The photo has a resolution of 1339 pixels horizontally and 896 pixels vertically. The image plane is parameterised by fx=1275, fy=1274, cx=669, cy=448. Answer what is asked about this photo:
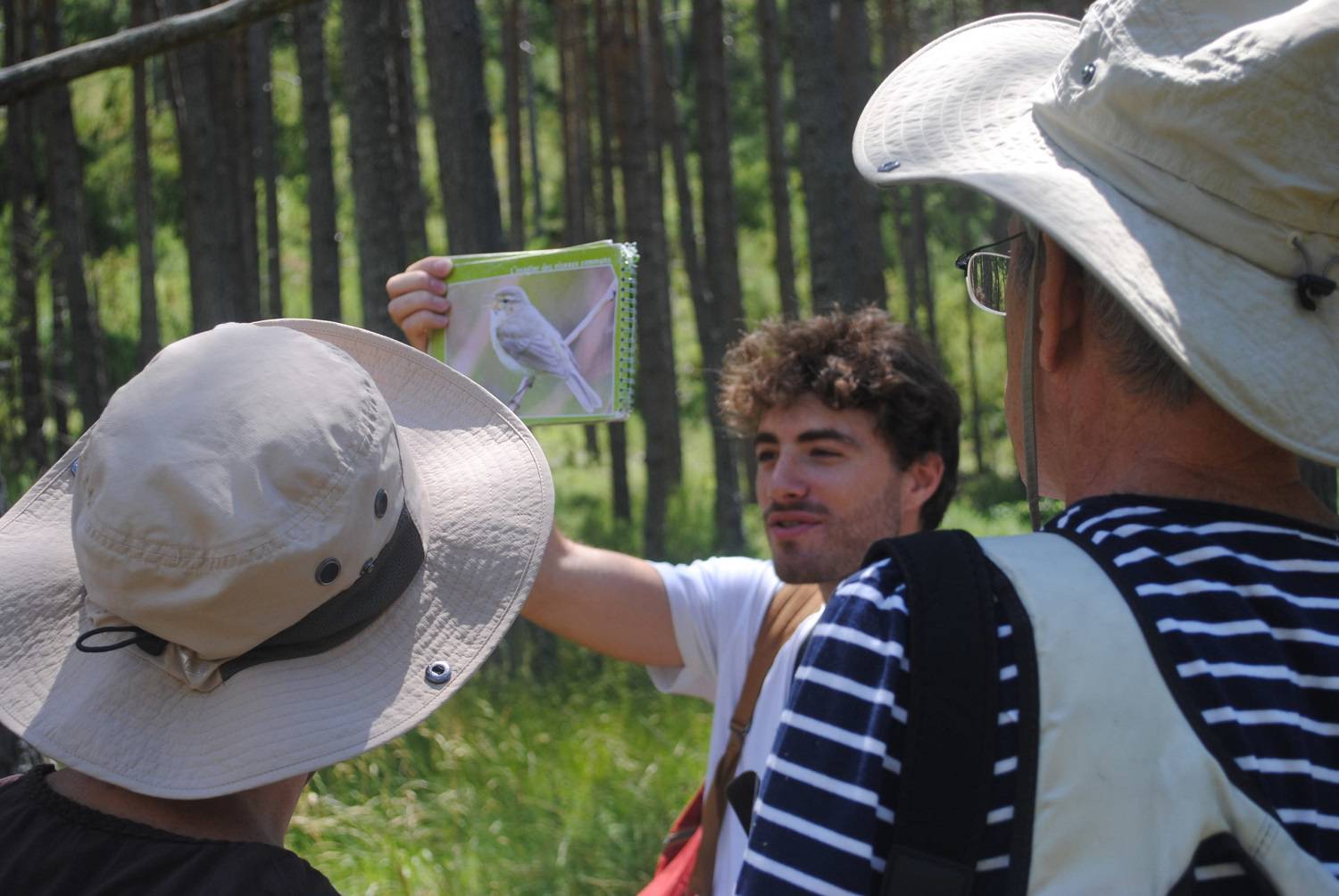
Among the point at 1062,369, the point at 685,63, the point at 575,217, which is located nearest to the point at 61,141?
the point at 575,217

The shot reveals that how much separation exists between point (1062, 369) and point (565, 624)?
1537 mm

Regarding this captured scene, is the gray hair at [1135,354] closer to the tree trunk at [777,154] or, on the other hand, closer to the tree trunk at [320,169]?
the tree trunk at [320,169]

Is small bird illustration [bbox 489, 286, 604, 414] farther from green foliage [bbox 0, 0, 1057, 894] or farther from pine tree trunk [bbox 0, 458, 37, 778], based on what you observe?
green foliage [bbox 0, 0, 1057, 894]

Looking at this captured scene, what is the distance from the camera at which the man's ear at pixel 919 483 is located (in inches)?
117

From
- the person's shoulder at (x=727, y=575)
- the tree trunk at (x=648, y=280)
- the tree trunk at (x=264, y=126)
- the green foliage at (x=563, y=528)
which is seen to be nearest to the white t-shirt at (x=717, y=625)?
the person's shoulder at (x=727, y=575)

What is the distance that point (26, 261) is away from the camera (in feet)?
33.7

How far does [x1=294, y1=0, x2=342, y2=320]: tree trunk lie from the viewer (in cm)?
781

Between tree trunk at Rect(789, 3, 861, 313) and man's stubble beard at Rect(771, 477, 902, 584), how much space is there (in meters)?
2.28

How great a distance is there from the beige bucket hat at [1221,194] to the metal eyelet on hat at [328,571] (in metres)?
0.77

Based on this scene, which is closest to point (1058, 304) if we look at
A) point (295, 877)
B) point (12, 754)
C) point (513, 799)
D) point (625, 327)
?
point (295, 877)

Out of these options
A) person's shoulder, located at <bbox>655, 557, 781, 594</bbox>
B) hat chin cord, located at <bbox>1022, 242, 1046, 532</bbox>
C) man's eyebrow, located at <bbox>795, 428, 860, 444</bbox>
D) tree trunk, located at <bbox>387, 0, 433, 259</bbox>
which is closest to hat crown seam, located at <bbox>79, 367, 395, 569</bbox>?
hat chin cord, located at <bbox>1022, 242, 1046, 532</bbox>

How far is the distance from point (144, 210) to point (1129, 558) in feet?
32.2

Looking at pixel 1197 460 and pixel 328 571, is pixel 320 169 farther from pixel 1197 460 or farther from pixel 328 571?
pixel 1197 460

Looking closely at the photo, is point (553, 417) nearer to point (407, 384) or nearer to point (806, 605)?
point (407, 384)
